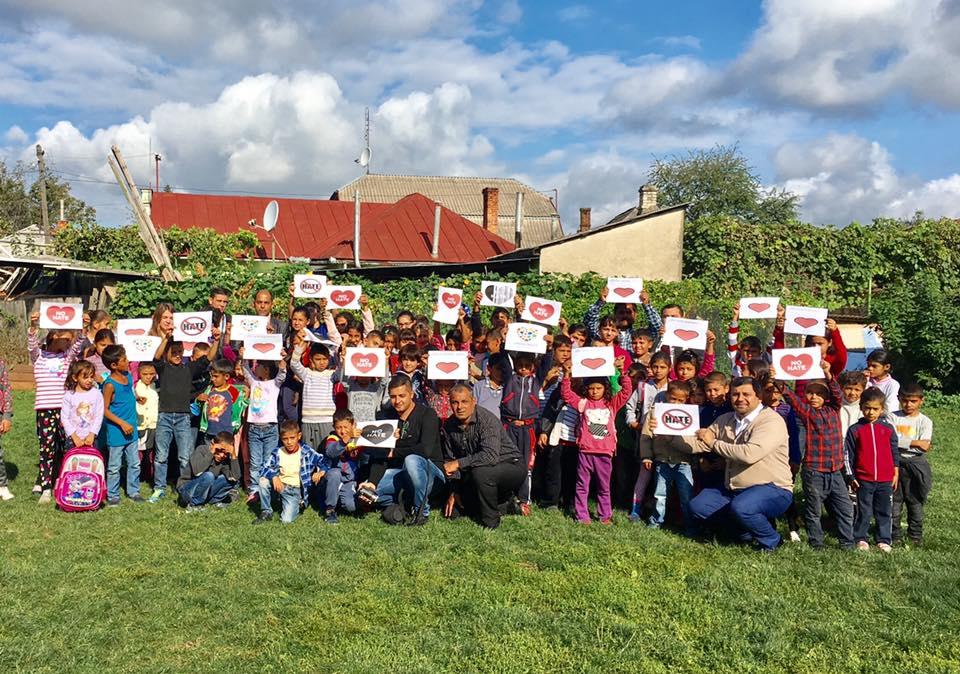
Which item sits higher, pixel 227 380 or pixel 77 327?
pixel 77 327

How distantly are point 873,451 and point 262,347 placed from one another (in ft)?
18.5

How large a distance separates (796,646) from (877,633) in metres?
0.61

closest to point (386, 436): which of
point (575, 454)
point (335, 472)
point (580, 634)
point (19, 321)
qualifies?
point (335, 472)

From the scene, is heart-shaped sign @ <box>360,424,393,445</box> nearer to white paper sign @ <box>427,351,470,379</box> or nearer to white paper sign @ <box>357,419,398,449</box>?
white paper sign @ <box>357,419,398,449</box>

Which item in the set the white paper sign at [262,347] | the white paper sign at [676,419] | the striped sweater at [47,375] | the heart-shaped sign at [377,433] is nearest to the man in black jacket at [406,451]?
the heart-shaped sign at [377,433]

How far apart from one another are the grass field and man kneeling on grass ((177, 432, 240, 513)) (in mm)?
400

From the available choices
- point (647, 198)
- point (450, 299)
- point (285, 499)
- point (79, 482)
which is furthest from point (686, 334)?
point (647, 198)

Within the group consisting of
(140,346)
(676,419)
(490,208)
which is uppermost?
(490,208)

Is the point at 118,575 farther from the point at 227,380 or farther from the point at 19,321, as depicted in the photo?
the point at 19,321

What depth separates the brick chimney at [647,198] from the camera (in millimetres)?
26078

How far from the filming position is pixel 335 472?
773 centimetres

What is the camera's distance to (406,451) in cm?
783

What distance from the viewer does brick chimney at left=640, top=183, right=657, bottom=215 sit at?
2608cm

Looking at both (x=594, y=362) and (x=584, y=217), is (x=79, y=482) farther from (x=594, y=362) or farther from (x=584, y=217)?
(x=584, y=217)
